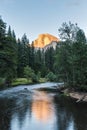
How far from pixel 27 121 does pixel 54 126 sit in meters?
3.23

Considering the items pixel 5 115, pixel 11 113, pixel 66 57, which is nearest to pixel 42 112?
pixel 11 113

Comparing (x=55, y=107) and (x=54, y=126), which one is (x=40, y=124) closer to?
(x=54, y=126)

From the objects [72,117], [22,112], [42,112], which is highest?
[22,112]

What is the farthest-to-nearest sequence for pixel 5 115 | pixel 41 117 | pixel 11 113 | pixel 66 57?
pixel 66 57
pixel 11 113
pixel 5 115
pixel 41 117

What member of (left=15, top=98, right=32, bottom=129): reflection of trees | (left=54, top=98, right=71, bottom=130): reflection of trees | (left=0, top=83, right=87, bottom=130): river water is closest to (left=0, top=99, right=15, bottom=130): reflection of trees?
(left=0, top=83, right=87, bottom=130): river water

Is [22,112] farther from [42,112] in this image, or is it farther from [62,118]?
[62,118]

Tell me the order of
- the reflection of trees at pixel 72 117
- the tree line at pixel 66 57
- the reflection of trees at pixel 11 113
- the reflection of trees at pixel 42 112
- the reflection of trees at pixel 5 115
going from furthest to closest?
1. the tree line at pixel 66 57
2. the reflection of trees at pixel 42 112
3. the reflection of trees at pixel 11 113
4. the reflection of trees at pixel 72 117
5. the reflection of trees at pixel 5 115

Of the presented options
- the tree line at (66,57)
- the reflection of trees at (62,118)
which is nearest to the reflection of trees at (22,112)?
the reflection of trees at (62,118)

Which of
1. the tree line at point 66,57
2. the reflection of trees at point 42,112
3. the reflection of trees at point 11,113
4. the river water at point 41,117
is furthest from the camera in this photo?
the tree line at point 66,57

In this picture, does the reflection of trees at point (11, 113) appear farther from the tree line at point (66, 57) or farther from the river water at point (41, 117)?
the tree line at point (66, 57)

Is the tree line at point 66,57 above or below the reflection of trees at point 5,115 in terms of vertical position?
above

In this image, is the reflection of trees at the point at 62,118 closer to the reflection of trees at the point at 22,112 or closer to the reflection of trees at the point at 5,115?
the reflection of trees at the point at 22,112

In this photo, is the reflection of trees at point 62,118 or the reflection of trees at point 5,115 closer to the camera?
the reflection of trees at point 5,115

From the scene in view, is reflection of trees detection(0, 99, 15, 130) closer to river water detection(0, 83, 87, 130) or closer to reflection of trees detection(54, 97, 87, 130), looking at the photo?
river water detection(0, 83, 87, 130)
